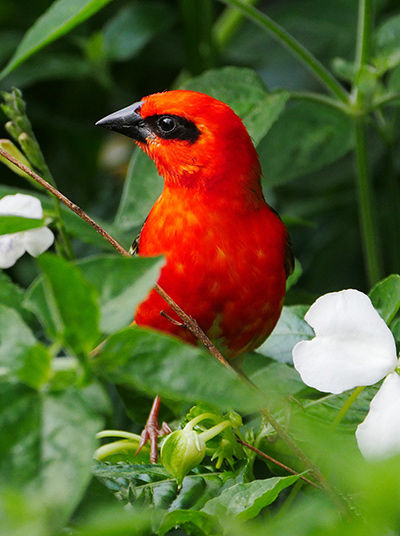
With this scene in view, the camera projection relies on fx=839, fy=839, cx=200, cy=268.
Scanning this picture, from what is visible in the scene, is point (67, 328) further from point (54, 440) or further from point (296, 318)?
point (296, 318)

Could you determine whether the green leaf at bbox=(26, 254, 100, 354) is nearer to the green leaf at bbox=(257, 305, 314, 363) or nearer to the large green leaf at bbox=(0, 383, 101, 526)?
the large green leaf at bbox=(0, 383, 101, 526)

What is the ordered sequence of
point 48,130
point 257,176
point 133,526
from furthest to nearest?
point 48,130, point 257,176, point 133,526

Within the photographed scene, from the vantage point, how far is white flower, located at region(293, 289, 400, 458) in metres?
0.65

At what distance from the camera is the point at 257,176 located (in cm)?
125

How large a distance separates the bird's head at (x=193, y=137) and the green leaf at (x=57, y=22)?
15cm

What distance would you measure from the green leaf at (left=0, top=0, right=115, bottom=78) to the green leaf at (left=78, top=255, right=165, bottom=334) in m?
0.78

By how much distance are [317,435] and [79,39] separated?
169 cm

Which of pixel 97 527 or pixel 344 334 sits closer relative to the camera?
pixel 97 527

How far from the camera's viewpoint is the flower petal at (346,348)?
0.67 m

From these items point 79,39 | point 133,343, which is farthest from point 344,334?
point 79,39

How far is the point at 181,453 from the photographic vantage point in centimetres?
70

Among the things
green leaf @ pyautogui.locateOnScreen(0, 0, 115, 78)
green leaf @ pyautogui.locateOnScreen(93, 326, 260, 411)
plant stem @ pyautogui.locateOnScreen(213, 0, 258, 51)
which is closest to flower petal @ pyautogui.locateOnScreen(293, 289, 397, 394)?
green leaf @ pyautogui.locateOnScreen(93, 326, 260, 411)

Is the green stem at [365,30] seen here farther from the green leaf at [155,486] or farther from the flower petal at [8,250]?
the green leaf at [155,486]

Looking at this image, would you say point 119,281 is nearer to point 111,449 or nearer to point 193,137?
point 111,449
